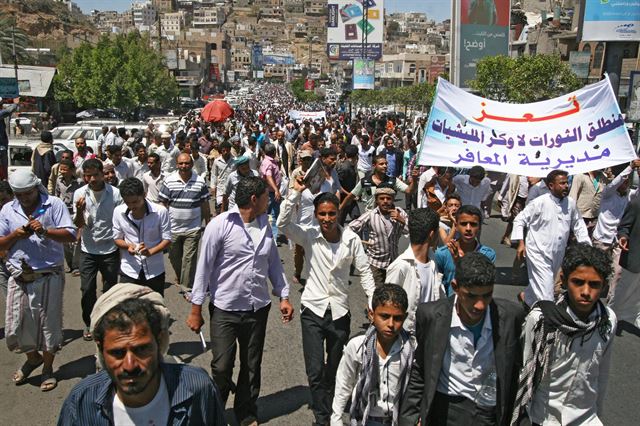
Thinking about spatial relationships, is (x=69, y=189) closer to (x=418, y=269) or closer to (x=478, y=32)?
(x=418, y=269)

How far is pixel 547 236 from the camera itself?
559 centimetres

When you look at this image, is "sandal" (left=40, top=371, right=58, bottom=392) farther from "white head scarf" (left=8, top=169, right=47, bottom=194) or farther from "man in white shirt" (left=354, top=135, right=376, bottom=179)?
"man in white shirt" (left=354, top=135, right=376, bottom=179)

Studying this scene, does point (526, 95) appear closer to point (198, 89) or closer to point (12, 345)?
point (12, 345)

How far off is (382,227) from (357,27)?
5484 cm

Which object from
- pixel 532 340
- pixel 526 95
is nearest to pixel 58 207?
→ pixel 532 340

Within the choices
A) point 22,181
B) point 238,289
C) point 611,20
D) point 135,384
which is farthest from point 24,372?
point 611,20

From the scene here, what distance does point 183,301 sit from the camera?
731cm

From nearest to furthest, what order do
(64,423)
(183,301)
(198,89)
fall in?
(64,423) → (183,301) → (198,89)

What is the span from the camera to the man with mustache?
6.69 ft

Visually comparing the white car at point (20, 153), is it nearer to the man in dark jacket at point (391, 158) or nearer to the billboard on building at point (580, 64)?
the man in dark jacket at point (391, 158)

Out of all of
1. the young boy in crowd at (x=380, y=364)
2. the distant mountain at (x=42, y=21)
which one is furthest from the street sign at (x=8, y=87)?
the distant mountain at (x=42, y=21)

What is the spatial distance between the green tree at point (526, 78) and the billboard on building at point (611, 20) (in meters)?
2.91

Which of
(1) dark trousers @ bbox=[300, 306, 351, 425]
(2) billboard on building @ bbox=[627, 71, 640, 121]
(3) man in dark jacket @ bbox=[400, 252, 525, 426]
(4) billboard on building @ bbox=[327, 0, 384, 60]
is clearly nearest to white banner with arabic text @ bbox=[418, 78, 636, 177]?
(1) dark trousers @ bbox=[300, 306, 351, 425]

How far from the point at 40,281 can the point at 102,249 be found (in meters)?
0.86
